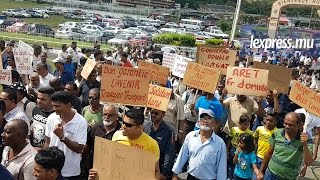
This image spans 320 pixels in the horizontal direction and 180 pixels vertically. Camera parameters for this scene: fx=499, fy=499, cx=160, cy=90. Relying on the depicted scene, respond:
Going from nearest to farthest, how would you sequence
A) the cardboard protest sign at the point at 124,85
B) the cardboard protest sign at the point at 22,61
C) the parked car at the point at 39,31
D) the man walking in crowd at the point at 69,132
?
the man walking in crowd at the point at 69,132
the cardboard protest sign at the point at 124,85
the cardboard protest sign at the point at 22,61
the parked car at the point at 39,31

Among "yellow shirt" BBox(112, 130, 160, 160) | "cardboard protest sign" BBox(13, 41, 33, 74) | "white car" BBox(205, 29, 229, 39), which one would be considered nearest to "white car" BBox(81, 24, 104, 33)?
"white car" BBox(205, 29, 229, 39)

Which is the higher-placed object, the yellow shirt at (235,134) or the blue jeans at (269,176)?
the yellow shirt at (235,134)

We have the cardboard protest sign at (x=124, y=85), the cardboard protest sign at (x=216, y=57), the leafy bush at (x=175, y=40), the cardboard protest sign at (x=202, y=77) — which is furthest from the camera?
the leafy bush at (x=175, y=40)

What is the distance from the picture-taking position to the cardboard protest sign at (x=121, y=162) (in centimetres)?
463

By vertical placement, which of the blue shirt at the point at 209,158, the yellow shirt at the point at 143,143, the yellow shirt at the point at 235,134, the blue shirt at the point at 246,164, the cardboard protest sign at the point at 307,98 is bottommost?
A: the blue shirt at the point at 246,164

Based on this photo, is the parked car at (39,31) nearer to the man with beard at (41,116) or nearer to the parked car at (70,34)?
the parked car at (70,34)

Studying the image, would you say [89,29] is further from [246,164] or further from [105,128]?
[105,128]

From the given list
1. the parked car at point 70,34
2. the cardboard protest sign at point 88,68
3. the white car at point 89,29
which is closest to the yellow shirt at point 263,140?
the cardboard protest sign at point 88,68

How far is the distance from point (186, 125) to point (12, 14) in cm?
5073

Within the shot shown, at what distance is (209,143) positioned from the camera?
5465 mm

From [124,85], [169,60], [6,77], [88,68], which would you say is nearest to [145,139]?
[124,85]

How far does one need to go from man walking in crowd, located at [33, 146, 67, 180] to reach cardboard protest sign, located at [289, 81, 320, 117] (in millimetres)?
3638

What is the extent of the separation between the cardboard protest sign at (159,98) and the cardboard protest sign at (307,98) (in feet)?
5.57

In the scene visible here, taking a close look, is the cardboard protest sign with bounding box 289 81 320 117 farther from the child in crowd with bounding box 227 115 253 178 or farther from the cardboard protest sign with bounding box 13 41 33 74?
the cardboard protest sign with bounding box 13 41 33 74
